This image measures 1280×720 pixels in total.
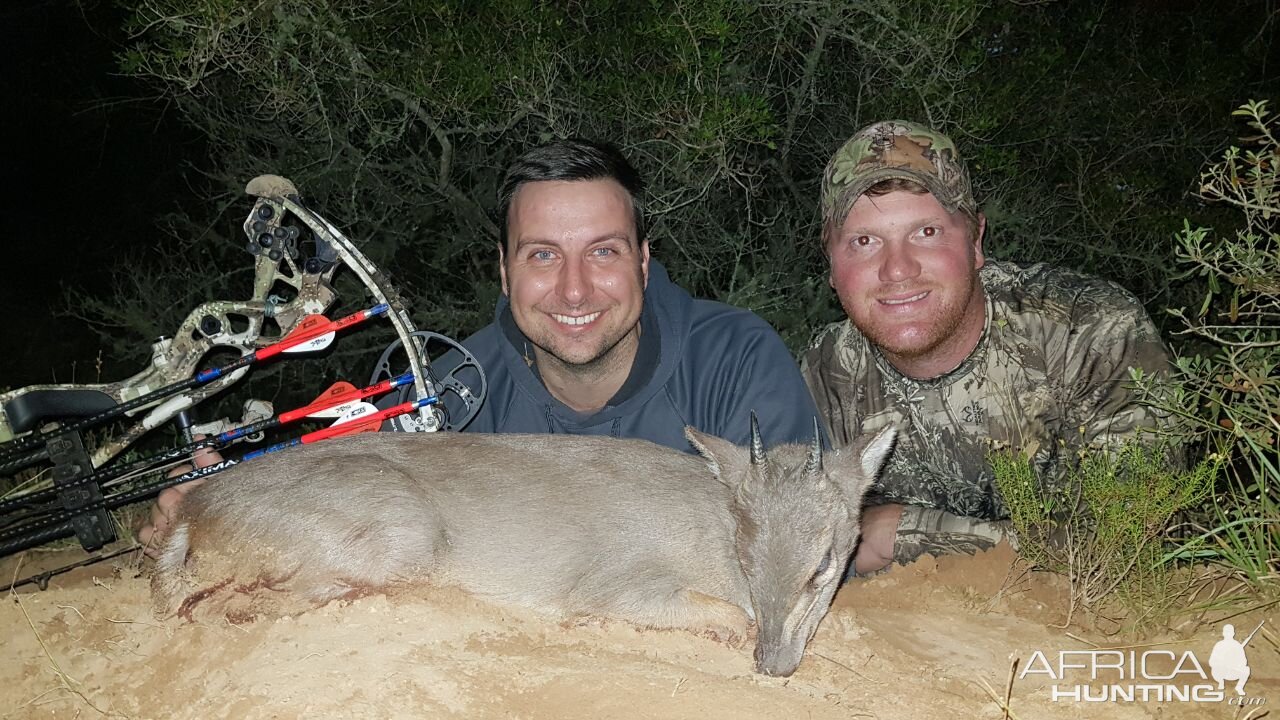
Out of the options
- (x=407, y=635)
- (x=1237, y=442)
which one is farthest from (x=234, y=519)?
(x=1237, y=442)

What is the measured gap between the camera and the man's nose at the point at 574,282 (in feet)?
18.1

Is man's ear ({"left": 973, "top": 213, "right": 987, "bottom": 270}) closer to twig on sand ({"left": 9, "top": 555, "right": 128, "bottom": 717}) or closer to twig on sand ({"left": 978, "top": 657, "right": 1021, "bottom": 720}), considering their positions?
twig on sand ({"left": 978, "top": 657, "right": 1021, "bottom": 720})

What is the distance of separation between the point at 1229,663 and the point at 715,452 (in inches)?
90.3

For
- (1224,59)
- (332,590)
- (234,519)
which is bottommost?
(332,590)

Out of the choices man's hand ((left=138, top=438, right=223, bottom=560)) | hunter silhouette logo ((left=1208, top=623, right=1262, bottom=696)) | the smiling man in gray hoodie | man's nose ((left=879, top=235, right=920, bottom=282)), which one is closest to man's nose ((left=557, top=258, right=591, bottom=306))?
the smiling man in gray hoodie

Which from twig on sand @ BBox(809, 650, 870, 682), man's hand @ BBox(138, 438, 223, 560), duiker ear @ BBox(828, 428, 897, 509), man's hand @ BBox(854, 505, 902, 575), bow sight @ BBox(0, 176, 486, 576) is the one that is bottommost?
man's hand @ BBox(854, 505, 902, 575)

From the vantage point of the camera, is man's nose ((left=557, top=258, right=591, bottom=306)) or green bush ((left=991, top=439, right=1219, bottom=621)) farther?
man's nose ((left=557, top=258, right=591, bottom=306))

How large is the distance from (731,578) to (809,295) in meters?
4.88

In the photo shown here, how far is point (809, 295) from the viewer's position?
898 centimetres

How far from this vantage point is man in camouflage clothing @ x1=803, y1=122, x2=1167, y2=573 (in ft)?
17.7

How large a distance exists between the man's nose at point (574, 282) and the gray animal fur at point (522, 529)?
1037mm

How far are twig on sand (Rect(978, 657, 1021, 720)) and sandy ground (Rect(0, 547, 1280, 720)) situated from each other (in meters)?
0.02

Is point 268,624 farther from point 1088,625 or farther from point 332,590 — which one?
point 1088,625

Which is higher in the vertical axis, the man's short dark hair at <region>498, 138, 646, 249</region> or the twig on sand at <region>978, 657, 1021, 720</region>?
the man's short dark hair at <region>498, 138, 646, 249</region>
